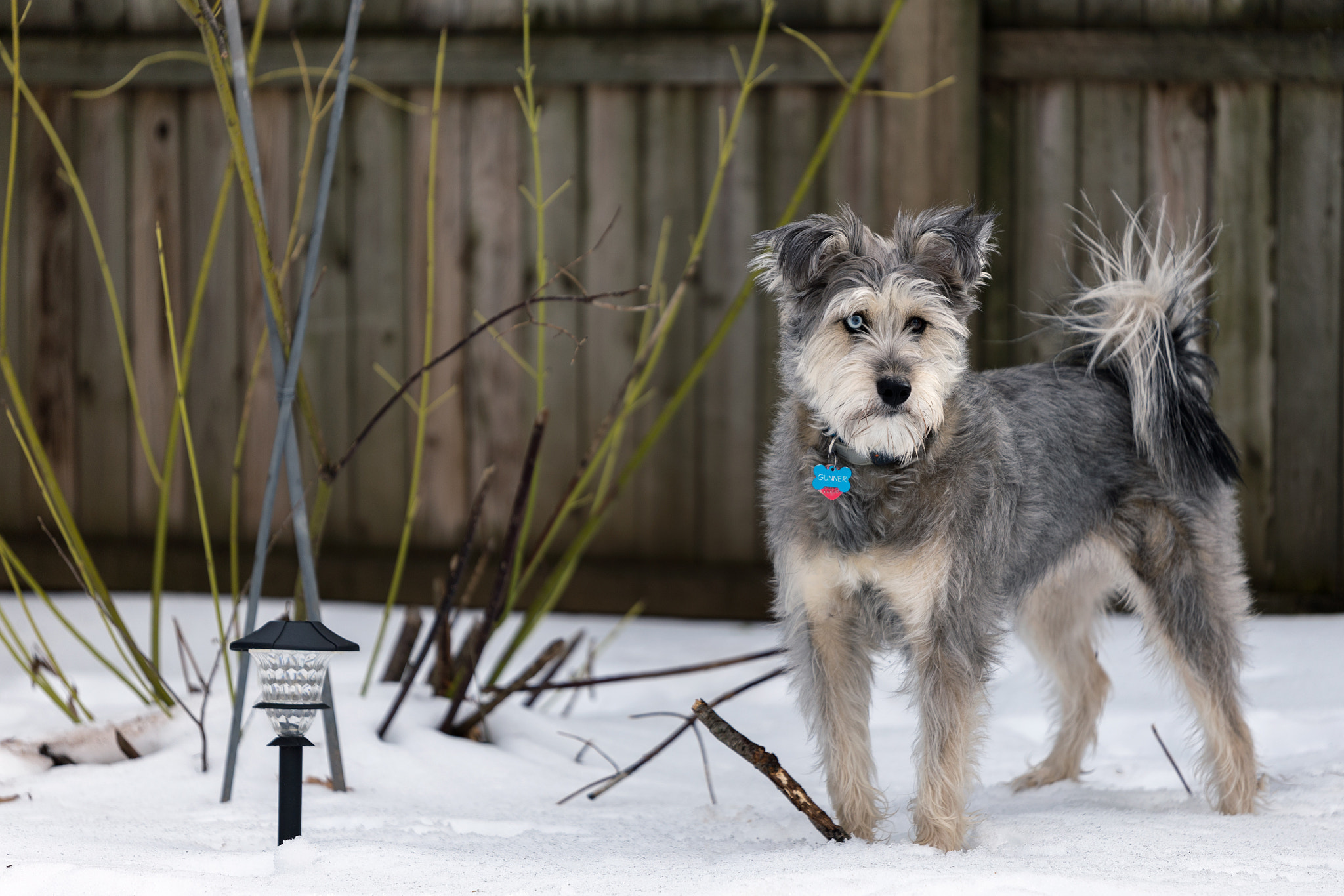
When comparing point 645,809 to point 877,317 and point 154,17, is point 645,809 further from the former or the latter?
point 154,17

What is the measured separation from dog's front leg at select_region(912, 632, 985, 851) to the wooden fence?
2.42 metres

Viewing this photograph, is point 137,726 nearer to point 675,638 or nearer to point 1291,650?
point 675,638

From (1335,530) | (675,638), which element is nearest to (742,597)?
(675,638)

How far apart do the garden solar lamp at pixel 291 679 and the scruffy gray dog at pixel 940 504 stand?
1.07 metres

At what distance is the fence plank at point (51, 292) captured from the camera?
532cm

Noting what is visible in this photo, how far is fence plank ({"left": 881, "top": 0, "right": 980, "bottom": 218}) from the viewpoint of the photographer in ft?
15.7

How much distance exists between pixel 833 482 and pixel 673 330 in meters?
2.69

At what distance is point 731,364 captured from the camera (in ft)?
16.7

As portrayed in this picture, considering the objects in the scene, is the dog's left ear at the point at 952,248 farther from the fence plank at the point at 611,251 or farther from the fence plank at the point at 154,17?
the fence plank at the point at 154,17

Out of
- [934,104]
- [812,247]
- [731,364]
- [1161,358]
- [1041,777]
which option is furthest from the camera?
[731,364]

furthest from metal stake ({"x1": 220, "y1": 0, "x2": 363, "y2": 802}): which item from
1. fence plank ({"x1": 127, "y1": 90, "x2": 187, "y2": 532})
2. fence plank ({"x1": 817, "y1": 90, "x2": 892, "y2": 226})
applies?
fence plank ({"x1": 127, "y1": 90, "x2": 187, "y2": 532})

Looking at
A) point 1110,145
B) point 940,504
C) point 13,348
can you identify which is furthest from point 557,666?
point 13,348

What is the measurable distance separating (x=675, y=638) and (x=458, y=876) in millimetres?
2695

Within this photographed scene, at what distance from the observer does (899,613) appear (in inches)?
104
